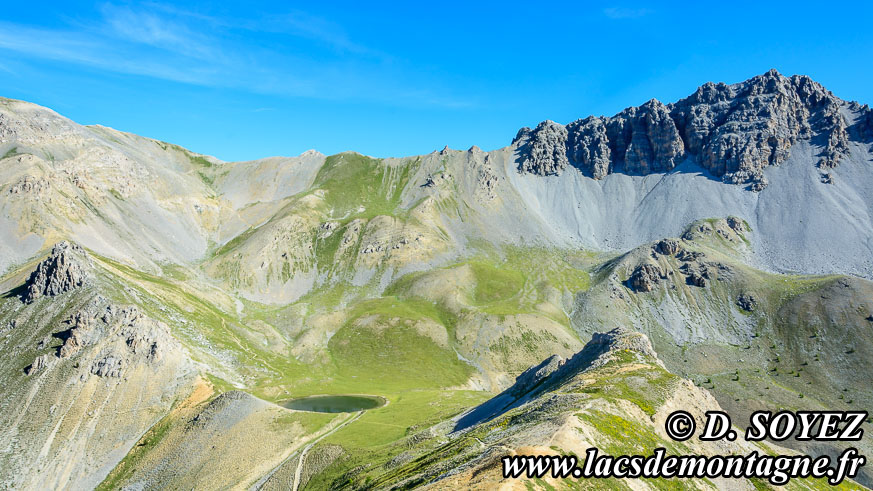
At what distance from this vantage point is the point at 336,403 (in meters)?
119

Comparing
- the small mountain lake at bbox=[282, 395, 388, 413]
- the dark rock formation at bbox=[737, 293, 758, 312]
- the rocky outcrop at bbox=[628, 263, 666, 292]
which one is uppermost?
the rocky outcrop at bbox=[628, 263, 666, 292]

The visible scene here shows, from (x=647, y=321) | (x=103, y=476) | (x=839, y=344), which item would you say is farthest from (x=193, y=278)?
(x=839, y=344)

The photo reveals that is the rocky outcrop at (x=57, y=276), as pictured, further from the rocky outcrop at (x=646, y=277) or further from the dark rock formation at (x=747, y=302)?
the dark rock formation at (x=747, y=302)

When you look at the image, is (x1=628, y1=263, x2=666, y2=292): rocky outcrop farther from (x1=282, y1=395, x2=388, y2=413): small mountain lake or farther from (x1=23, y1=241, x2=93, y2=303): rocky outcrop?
(x1=23, y1=241, x2=93, y2=303): rocky outcrop

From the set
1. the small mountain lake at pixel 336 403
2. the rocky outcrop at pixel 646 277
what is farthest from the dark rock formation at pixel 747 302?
the small mountain lake at pixel 336 403

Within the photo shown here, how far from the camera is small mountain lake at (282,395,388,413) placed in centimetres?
11153

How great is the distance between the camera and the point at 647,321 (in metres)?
175

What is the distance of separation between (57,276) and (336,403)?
8048cm

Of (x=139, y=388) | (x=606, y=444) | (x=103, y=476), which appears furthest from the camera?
(x=139, y=388)

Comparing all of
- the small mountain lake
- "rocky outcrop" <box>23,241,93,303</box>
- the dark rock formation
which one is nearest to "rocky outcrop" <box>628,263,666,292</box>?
the dark rock formation

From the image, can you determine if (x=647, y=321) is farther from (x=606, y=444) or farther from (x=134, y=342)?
(x=134, y=342)

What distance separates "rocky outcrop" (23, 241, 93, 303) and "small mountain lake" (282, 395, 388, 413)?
64501 millimetres

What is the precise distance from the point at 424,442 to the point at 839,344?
5458 inches

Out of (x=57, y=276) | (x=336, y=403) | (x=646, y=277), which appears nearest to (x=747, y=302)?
(x=646, y=277)
